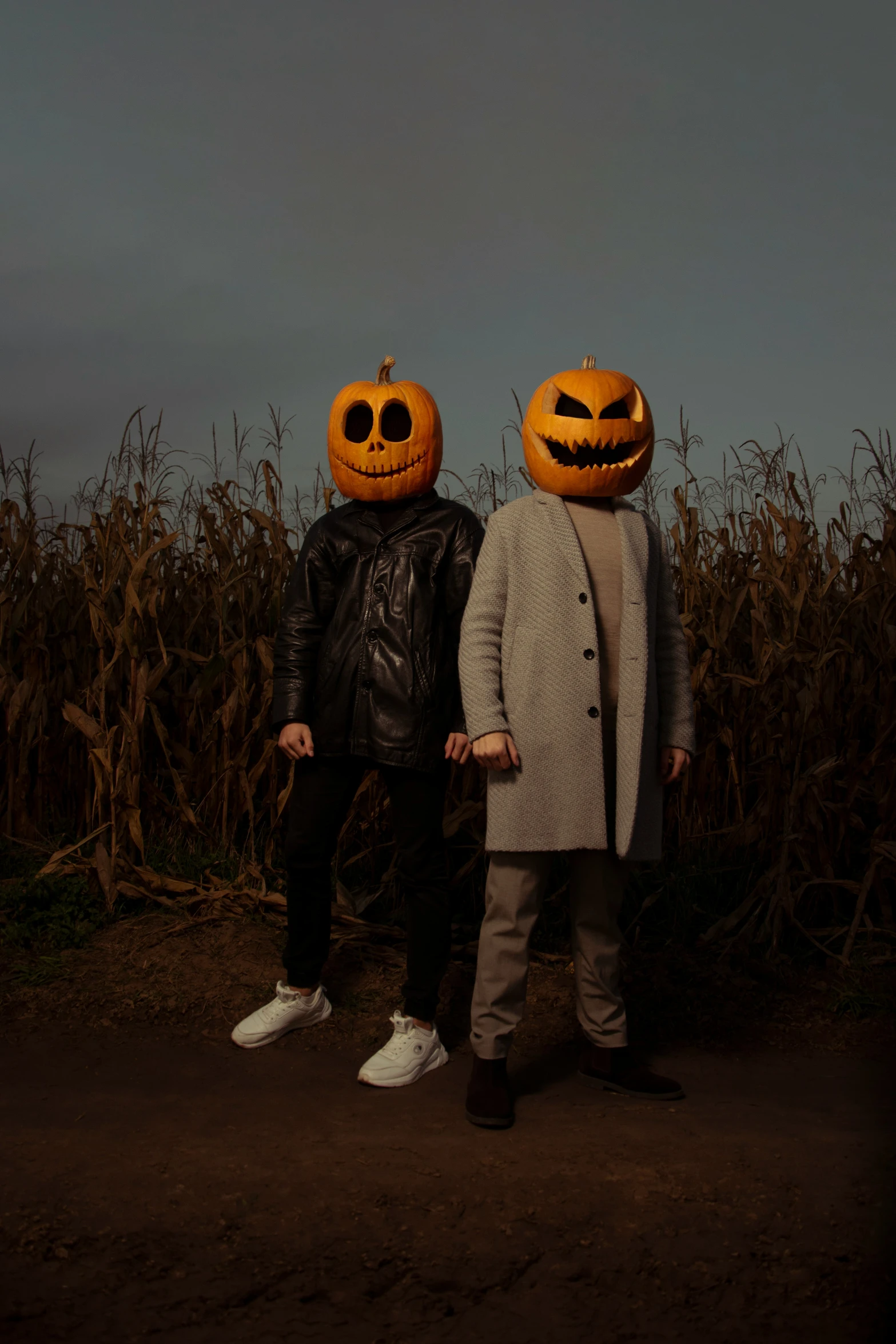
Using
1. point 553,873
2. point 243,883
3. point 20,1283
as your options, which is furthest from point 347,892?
point 20,1283

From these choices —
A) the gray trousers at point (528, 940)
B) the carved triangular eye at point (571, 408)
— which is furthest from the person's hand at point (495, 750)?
the carved triangular eye at point (571, 408)

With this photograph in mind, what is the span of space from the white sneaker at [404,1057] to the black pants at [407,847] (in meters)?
0.05

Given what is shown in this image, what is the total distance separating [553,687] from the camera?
9.01ft

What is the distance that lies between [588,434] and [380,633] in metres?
0.82

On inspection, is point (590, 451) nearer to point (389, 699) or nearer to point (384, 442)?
point (384, 442)

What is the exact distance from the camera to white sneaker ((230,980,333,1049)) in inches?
131

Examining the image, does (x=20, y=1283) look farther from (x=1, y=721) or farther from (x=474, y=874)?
(x=1, y=721)

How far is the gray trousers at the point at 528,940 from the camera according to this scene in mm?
2791

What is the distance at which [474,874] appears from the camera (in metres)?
4.37

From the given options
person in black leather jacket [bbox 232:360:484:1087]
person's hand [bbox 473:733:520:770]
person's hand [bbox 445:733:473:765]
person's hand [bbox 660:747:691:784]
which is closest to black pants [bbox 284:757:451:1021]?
person in black leather jacket [bbox 232:360:484:1087]

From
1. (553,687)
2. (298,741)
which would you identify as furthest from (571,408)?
(298,741)

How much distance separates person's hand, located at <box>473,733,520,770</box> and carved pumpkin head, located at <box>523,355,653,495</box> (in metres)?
0.70

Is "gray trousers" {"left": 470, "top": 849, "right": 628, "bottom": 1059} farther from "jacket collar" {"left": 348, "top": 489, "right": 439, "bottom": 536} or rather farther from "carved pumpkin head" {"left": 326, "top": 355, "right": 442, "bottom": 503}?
"carved pumpkin head" {"left": 326, "top": 355, "right": 442, "bottom": 503}

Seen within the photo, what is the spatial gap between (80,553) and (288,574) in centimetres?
96
